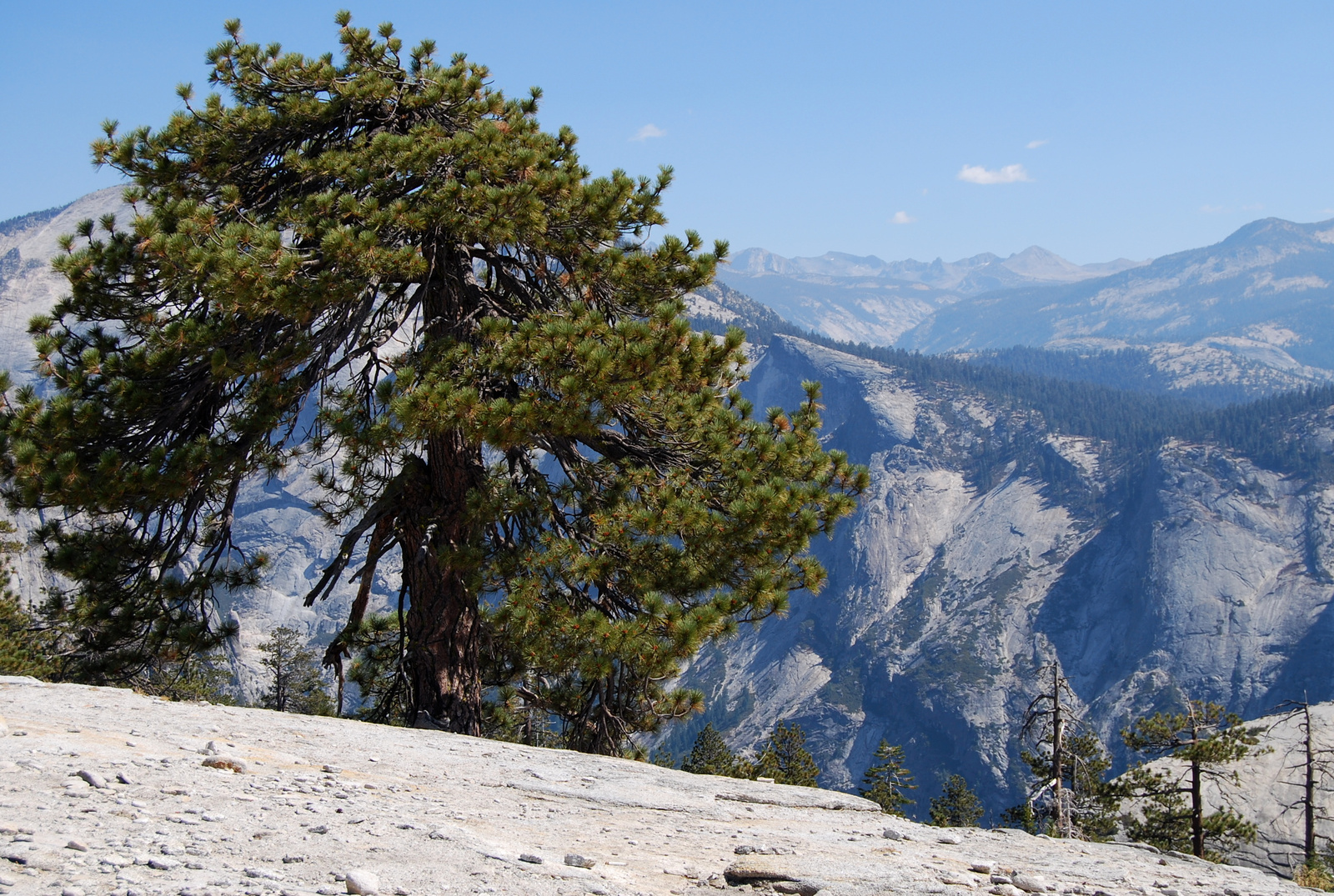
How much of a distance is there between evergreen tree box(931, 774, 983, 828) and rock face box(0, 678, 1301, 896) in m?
48.2

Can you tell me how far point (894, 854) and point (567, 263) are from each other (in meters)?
9.08

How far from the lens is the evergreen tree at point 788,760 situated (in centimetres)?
4003

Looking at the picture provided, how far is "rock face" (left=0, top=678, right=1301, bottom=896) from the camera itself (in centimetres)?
511

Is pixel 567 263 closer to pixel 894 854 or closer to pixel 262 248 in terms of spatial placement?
pixel 262 248

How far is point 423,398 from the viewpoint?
420 inches

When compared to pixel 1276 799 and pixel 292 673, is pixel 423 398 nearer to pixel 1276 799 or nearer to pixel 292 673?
pixel 292 673

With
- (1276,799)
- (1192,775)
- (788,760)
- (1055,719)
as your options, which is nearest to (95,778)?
(1055,719)

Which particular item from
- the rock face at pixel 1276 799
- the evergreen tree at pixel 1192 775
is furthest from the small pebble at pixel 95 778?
the rock face at pixel 1276 799

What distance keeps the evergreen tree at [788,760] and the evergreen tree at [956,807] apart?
976 cm

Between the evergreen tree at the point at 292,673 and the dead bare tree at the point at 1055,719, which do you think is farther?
the evergreen tree at the point at 292,673

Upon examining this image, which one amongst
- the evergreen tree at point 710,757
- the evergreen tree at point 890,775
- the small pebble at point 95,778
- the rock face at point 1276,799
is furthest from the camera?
the evergreen tree at point 890,775

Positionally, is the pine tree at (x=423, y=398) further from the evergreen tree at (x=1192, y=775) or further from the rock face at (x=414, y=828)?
the evergreen tree at (x=1192, y=775)

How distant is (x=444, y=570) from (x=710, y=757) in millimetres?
39189

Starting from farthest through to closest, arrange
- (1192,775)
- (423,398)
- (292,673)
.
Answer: (292,673) → (1192,775) → (423,398)
